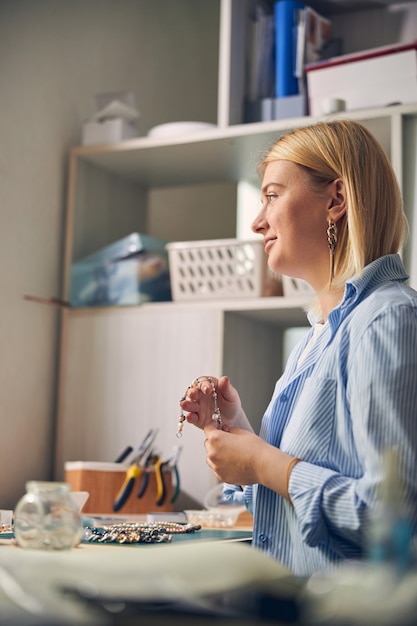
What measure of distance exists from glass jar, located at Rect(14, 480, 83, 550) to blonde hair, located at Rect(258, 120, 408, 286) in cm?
52

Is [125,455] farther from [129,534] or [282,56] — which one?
[282,56]

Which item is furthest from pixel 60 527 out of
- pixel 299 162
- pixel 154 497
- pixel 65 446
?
pixel 65 446

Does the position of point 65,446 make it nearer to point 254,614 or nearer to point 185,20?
point 185,20

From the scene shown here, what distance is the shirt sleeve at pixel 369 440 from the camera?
3.34ft

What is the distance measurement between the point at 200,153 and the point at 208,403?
1169mm

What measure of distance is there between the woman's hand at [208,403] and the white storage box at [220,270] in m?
0.80

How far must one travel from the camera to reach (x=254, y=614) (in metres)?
0.70

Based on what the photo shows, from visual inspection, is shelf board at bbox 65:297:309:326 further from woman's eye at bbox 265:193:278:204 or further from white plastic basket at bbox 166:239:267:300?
woman's eye at bbox 265:193:278:204

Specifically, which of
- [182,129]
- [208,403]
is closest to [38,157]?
[182,129]

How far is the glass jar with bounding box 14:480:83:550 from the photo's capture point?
95cm

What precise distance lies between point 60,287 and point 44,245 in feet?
0.40

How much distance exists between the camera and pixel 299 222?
53.0 inches

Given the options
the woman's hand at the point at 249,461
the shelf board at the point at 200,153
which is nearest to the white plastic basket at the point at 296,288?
the shelf board at the point at 200,153

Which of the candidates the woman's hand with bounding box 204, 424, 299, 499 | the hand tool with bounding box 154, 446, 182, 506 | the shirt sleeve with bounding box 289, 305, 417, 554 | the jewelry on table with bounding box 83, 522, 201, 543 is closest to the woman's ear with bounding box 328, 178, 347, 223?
the shirt sleeve with bounding box 289, 305, 417, 554
